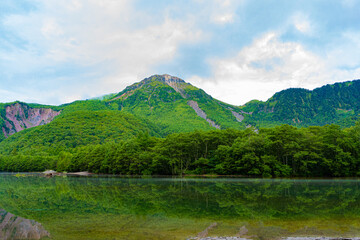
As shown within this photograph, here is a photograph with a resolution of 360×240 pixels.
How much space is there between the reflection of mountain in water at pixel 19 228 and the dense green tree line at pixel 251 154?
2016 inches

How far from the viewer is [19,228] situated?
1314 cm

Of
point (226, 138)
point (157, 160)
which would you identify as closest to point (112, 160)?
point (157, 160)

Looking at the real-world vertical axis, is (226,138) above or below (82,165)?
above

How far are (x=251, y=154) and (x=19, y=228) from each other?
176ft

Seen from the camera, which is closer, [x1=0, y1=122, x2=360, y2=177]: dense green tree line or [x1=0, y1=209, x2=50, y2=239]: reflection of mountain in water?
[x1=0, y1=209, x2=50, y2=239]: reflection of mountain in water

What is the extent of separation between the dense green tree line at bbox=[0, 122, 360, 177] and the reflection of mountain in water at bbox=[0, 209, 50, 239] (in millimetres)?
51216

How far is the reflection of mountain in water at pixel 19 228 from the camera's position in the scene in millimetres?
→ 11633

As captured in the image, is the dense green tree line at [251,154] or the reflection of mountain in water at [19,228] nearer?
the reflection of mountain in water at [19,228]

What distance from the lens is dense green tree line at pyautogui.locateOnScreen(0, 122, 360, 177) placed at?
61125 millimetres

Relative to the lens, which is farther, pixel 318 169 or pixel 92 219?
pixel 318 169

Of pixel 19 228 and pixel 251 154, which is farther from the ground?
pixel 251 154

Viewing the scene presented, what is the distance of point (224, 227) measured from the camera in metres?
12.6

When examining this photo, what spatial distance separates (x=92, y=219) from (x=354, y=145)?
65.9 meters

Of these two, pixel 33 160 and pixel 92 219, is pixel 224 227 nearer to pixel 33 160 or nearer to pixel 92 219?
pixel 92 219
